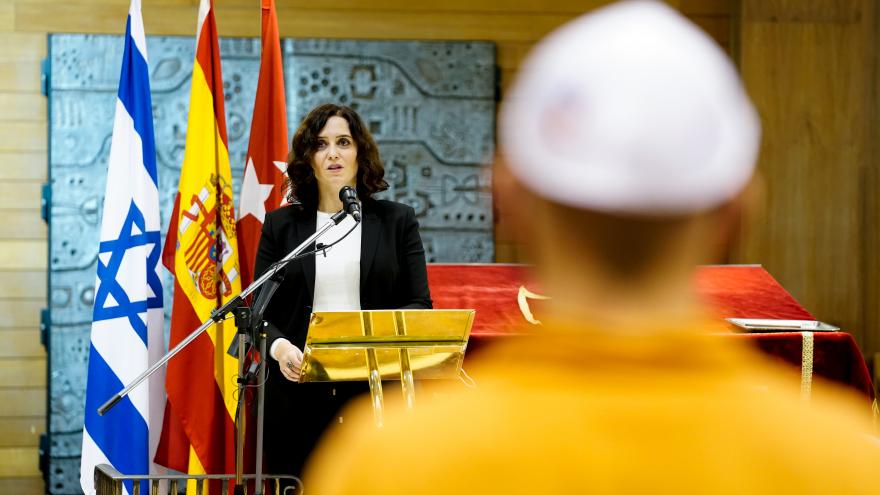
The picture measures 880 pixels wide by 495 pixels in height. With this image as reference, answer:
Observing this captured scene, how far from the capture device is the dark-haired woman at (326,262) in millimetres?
3049

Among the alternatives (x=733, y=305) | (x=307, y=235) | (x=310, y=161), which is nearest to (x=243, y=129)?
(x=310, y=161)

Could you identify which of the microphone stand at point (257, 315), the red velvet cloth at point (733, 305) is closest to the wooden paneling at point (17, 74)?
the red velvet cloth at point (733, 305)

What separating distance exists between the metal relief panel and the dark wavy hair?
1739mm

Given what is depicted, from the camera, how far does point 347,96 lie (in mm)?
4977

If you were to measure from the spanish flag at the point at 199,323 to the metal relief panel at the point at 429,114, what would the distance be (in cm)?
120

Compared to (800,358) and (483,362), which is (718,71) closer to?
(483,362)

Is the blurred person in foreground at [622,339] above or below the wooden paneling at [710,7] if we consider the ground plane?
below

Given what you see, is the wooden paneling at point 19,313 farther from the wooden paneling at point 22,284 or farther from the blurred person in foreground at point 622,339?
the blurred person in foreground at point 622,339

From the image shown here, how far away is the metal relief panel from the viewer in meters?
4.95

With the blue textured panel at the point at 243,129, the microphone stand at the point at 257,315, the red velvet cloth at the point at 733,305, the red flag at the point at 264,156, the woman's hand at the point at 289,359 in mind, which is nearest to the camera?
the microphone stand at the point at 257,315

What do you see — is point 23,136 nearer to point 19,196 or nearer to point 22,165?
point 22,165

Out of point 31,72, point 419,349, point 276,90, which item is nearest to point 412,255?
point 419,349

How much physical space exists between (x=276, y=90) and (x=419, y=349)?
1.94 m

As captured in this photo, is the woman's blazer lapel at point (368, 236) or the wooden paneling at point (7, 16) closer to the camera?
the woman's blazer lapel at point (368, 236)
